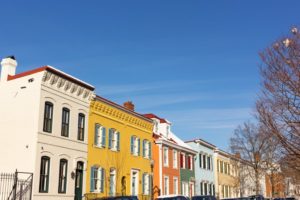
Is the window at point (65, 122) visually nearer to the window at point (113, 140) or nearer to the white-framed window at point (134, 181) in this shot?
the window at point (113, 140)

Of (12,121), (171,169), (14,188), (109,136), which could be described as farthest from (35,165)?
(171,169)

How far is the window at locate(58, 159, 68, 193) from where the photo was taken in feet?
85.2

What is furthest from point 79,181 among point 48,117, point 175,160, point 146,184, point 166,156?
point 175,160

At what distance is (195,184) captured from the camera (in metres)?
47.5

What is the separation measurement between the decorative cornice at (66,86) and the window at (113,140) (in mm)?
3924

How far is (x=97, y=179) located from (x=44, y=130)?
6606 millimetres

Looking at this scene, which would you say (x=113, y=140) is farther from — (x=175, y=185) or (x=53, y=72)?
(x=175, y=185)

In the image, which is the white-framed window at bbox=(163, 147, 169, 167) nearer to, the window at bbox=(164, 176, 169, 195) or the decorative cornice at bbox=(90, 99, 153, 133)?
the window at bbox=(164, 176, 169, 195)

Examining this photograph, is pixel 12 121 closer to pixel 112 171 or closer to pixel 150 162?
pixel 112 171

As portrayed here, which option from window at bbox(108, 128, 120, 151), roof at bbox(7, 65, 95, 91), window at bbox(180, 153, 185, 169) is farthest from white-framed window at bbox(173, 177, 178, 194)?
roof at bbox(7, 65, 95, 91)

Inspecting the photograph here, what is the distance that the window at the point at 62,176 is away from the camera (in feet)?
85.2

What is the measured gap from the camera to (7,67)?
90.1 ft

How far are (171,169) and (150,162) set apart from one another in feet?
16.1

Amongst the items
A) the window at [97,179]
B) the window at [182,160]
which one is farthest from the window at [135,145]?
the window at [182,160]
